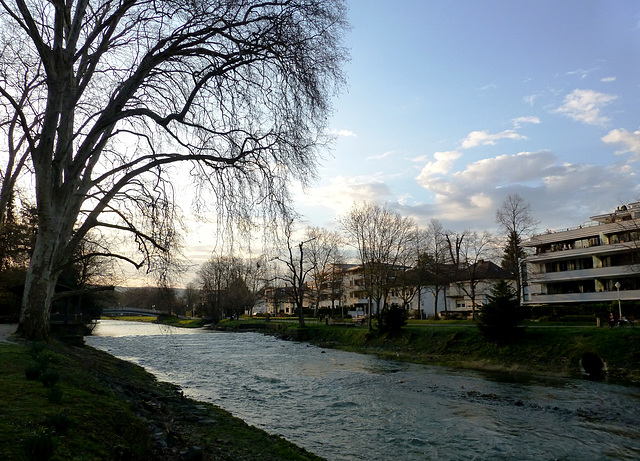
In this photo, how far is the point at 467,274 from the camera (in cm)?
6081

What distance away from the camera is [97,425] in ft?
21.6

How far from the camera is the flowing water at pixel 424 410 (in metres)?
10.3

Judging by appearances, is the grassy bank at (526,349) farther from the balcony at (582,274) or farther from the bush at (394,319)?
the balcony at (582,274)

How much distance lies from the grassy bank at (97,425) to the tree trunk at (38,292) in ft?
5.26

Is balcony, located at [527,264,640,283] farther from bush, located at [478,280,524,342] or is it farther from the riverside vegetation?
the riverside vegetation

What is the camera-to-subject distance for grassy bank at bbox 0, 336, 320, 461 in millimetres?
5202

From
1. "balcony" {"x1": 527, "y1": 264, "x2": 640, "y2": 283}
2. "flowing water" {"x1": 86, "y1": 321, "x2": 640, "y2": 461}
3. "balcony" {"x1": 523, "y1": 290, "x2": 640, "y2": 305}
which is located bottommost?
"flowing water" {"x1": 86, "y1": 321, "x2": 640, "y2": 461}

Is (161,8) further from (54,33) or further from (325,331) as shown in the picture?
(325,331)

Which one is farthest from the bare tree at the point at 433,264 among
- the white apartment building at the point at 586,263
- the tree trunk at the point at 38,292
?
the tree trunk at the point at 38,292

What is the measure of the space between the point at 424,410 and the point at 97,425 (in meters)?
10.3

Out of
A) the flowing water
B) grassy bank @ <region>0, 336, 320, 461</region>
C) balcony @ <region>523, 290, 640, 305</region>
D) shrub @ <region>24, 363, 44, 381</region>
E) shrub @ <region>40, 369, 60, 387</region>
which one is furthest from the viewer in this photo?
balcony @ <region>523, 290, 640, 305</region>

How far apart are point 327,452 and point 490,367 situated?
16.9 m

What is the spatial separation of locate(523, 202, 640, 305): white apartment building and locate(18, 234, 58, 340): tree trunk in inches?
1894

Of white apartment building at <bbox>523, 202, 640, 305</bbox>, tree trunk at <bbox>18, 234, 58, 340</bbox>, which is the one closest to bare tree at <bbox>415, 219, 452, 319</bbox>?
white apartment building at <bbox>523, 202, 640, 305</bbox>
